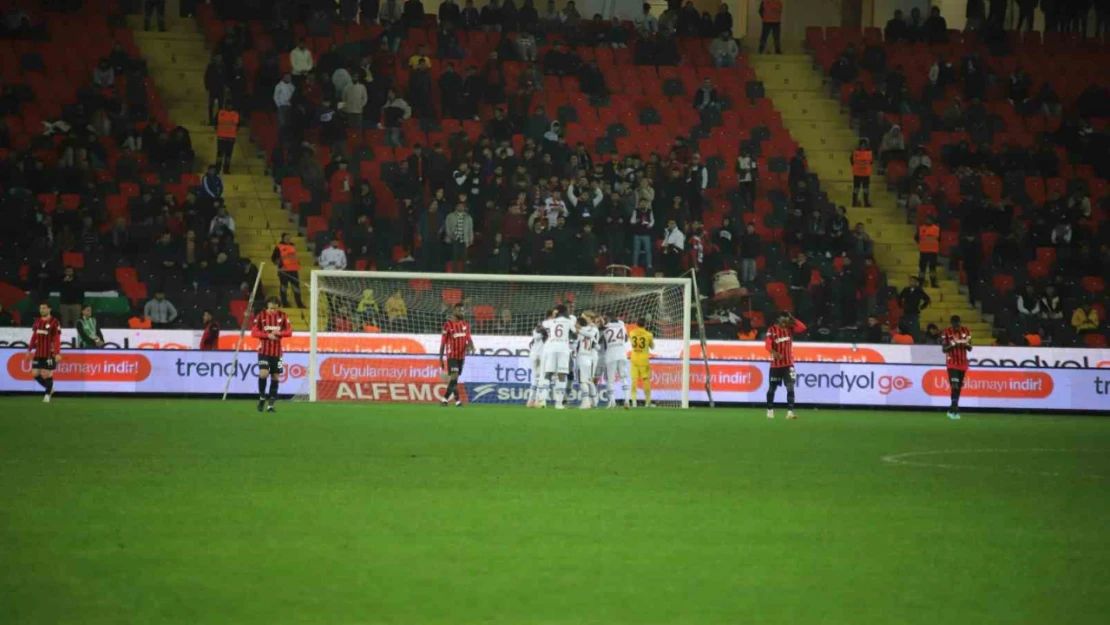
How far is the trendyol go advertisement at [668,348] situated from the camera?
26.6 meters

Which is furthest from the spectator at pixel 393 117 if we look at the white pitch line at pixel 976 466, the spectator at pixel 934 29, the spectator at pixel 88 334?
the white pitch line at pixel 976 466

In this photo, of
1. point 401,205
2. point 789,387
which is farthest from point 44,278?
point 789,387

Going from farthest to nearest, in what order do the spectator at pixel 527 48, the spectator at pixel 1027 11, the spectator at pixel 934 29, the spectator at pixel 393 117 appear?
the spectator at pixel 934 29 < the spectator at pixel 1027 11 < the spectator at pixel 527 48 < the spectator at pixel 393 117

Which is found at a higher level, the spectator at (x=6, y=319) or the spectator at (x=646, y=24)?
the spectator at (x=646, y=24)

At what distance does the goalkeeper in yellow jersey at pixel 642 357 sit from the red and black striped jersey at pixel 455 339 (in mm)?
3310

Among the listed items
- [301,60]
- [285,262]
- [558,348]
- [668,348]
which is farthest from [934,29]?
[285,262]

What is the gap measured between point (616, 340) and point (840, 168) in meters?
11.2

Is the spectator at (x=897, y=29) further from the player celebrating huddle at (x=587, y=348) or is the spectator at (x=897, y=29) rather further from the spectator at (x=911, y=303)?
the player celebrating huddle at (x=587, y=348)

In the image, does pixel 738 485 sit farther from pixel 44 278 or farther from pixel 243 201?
pixel 243 201

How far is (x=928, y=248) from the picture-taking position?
30859 millimetres

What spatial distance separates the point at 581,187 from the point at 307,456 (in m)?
17.1

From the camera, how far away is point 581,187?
3038 centimetres

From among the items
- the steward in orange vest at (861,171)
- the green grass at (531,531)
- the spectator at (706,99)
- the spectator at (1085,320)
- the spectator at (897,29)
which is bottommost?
the green grass at (531,531)

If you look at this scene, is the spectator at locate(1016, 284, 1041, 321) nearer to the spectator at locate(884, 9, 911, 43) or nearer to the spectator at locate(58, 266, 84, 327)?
the spectator at locate(884, 9, 911, 43)
